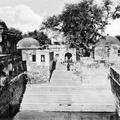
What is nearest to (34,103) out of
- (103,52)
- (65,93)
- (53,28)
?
(65,93)

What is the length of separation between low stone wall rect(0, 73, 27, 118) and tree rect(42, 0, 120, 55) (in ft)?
50.7

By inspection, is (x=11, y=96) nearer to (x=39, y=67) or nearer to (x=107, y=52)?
(x=39, y=67)

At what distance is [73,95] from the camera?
22.7 metres

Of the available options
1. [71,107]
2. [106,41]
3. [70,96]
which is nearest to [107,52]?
[106,41]

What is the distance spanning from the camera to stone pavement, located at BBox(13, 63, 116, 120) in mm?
21047

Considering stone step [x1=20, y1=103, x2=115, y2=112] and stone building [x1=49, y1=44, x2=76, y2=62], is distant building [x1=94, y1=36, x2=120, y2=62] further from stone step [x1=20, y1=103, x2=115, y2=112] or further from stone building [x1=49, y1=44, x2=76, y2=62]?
stone step [x1=20, y1=103, x2=115, y2=112]

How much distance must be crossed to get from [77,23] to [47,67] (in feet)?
41.3

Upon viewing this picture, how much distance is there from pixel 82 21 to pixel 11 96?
757 inches

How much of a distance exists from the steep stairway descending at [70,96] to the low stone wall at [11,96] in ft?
1.97

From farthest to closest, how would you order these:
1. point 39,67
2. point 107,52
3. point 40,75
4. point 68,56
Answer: point 68,56
point 107,52
point 39,67
point 40,75

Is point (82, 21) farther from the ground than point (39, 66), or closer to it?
farther from the ground

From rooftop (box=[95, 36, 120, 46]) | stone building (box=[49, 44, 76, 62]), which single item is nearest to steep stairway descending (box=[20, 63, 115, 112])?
stone building (box=[49, 44, 76, 62])

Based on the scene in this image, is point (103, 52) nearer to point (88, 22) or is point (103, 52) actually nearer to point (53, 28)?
point (88, 22)

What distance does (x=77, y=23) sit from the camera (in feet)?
119
